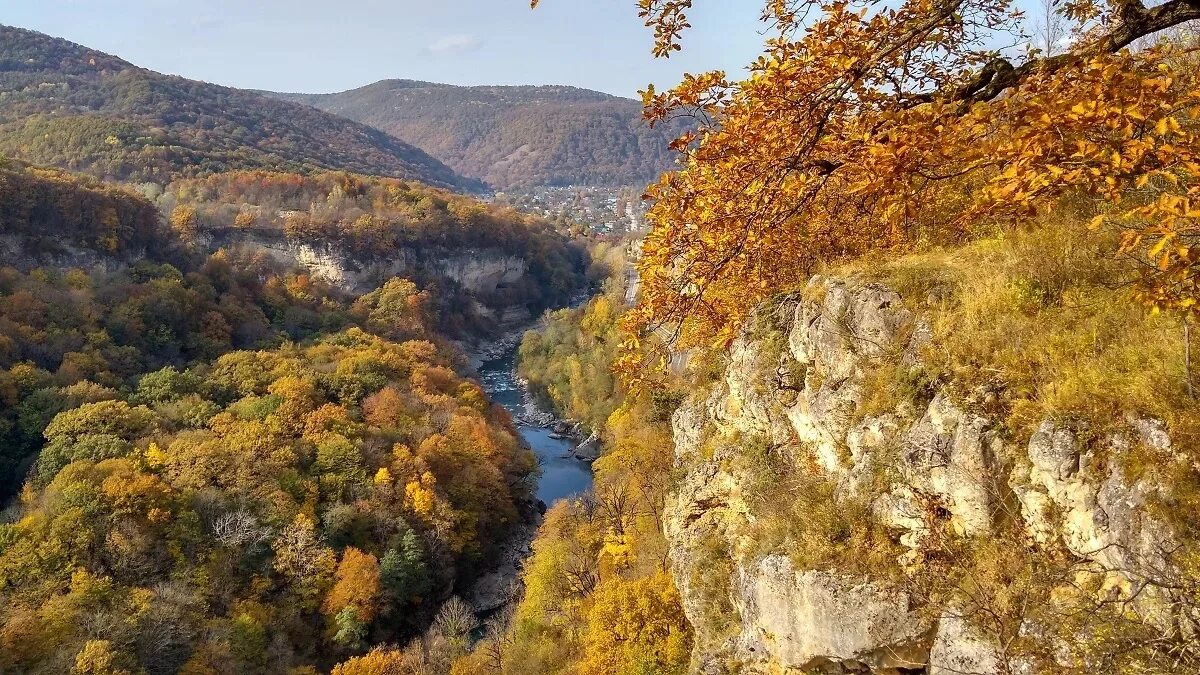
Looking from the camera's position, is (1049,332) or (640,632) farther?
(640,632)

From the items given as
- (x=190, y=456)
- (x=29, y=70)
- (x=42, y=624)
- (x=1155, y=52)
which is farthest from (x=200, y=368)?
(x=29, y=70)

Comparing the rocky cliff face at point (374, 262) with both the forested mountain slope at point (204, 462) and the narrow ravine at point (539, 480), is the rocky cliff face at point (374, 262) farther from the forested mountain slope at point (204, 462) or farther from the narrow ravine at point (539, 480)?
the narrow ravine at point (539, 480)

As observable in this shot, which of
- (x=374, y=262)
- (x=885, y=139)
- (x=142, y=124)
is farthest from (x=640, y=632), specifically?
(x=142, y=124)

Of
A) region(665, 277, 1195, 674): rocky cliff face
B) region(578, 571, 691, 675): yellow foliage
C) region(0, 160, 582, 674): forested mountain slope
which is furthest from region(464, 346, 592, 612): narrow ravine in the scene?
region(665, 277, 1195, 674): rocky cliff face

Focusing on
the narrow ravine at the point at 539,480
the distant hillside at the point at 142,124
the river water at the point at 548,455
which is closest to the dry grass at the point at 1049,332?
the narrow ravine at the point at 539,480

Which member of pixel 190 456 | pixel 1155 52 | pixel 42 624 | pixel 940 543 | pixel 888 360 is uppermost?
pixel 1155 52

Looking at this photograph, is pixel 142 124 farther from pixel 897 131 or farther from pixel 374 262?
pixel 897 131

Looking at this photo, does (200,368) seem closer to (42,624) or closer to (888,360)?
(42,624)
